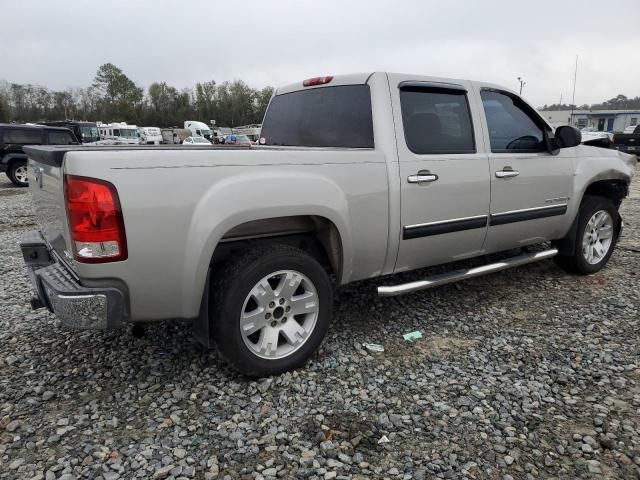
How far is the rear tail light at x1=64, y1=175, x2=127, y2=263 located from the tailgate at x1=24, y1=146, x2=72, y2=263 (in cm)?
15

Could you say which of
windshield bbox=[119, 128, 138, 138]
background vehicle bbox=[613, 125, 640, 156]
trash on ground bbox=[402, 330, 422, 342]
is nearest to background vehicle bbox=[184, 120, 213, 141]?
windshield bbox=[119, 128, 138, 138]

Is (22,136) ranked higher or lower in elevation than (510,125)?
higher

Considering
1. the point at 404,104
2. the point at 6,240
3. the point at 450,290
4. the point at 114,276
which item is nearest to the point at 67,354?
the point at 114,276

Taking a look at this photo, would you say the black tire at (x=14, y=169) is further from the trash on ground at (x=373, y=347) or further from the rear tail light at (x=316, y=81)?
the trash on ground at (x=373, y=347)

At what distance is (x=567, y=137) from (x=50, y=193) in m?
4.10

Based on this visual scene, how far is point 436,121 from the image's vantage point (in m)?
3.60

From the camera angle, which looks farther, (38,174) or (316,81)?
(316,81)

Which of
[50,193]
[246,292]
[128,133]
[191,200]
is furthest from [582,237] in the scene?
[128,133]

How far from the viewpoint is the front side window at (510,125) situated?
3.93m

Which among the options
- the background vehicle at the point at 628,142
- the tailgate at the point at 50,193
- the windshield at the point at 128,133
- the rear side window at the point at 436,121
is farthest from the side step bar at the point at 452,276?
the windshield at the point at 128,133

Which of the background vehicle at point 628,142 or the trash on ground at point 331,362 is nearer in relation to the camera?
the trash on ground at point 331,362

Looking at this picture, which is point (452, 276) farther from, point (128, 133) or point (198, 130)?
point (198, 130)

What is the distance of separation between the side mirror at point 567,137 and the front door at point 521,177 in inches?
4.9

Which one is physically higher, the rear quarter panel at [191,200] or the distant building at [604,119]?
the distant building at [604,119]
